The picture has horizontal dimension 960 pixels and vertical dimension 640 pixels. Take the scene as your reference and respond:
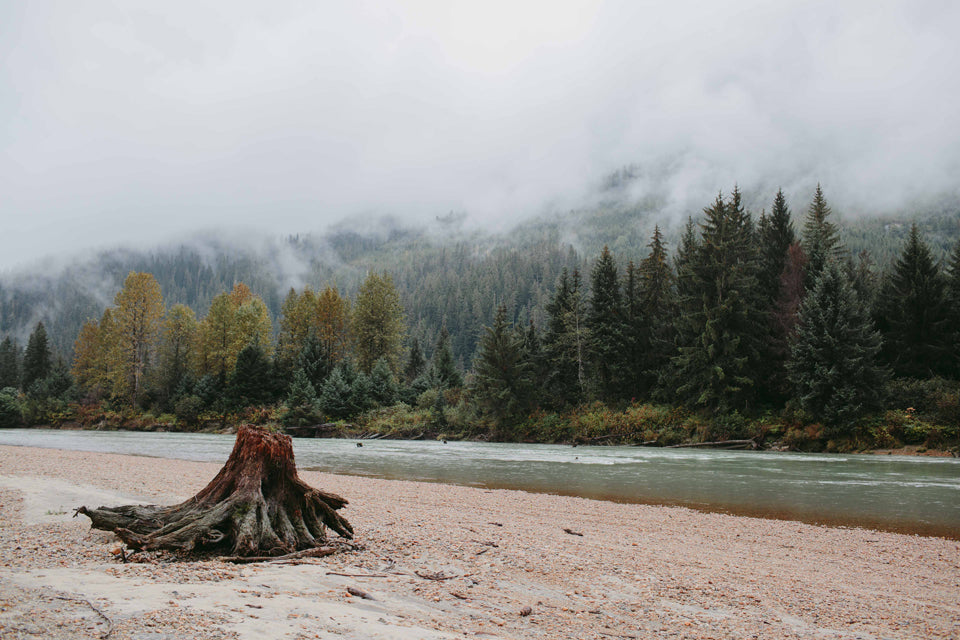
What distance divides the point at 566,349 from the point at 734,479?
28.9m

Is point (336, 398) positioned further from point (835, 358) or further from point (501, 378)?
point (835, 358)

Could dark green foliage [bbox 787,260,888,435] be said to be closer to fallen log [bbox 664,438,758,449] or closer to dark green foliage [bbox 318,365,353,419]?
fallen log [bbox 664,438,758,449]

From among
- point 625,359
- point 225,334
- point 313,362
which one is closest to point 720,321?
point 625,359

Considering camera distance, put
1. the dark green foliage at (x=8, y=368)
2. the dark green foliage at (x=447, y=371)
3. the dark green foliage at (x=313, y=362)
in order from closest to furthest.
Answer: the dark green foliage at (x=313, y=362)
the dark green foliage at (x=447, y=371)
the dark green foliage at (x=8, y=368)

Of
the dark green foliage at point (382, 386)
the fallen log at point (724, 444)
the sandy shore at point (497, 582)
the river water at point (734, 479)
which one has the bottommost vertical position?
the fallen log at point (724, 444)

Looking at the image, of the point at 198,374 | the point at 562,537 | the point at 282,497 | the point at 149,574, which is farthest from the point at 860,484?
the point at 198,374

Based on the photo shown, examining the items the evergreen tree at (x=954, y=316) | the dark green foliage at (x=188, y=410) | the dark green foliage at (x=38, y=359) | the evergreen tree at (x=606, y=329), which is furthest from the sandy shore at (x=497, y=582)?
the dark green foliage at (x=38, y=359)

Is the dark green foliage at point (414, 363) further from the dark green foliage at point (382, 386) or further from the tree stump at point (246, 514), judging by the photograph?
the tree stump at point (246, 514)

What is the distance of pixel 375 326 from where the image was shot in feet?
205

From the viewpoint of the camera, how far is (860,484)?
17.7m

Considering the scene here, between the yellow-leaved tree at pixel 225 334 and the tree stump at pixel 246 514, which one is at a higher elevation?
the yellow-leaved tree at pixel 225 334

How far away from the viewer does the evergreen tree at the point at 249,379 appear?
5691cm

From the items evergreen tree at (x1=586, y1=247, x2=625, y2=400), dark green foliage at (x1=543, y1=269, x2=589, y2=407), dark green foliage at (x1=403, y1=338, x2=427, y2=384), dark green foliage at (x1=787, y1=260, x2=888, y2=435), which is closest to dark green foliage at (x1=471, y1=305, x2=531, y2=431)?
dark green foliage at (x1=543, y1=269, x2=589, y2=407)

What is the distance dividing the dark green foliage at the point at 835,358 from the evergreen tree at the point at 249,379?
162 feet
